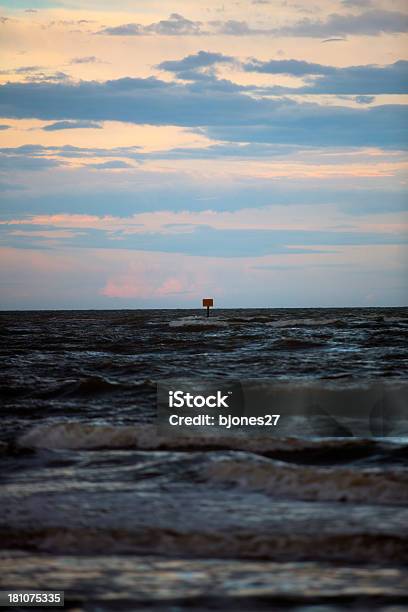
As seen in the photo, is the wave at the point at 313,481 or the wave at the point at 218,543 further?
the wave at the point at 313,481

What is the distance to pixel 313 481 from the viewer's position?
6.53 metres

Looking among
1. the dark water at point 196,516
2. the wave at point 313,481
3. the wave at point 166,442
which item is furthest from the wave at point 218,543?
the wave at point 166,442

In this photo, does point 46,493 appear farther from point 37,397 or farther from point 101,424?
point 37,397

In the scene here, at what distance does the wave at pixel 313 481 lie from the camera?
614 cm

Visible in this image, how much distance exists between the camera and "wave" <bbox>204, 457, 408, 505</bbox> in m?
6.14

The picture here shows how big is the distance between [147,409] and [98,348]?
15.8 m

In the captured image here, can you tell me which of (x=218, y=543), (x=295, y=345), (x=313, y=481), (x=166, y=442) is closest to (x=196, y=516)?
(x=218, y=543)

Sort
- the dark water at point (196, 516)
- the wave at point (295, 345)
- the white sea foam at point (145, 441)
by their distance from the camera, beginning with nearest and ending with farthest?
1. the dark water at point (196, 516)
2. the white sea foam at point (145, 441)
3. the wave at point (295, 345)

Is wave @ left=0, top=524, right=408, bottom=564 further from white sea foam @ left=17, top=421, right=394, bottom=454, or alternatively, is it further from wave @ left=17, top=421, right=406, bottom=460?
white sea foam @ left=17, top=421, right=394, bottom=454

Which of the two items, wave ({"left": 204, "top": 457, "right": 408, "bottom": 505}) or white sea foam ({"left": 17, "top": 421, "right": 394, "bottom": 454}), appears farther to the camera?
white sea foam ({"left": 17, "top": 421, "right": 394, "bottom": 454})

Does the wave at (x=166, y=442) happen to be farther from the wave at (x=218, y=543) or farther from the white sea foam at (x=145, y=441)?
the wave at (x=218, y=543)

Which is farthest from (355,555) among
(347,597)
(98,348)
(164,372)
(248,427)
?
(98,348)

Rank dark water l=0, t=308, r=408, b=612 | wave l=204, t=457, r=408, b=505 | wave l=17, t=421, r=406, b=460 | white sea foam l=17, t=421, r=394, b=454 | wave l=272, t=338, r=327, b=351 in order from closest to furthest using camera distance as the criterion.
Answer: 1. dark water l=0, t=308, r=408, b=612
2. wave l=204, t=457, r=408, b=505
3. wave l=17, t=421, r=406, b=460
4. white sea foam l=17, t=421, r=394, b=454
5. wave l=272, t=338, r=327, b=351

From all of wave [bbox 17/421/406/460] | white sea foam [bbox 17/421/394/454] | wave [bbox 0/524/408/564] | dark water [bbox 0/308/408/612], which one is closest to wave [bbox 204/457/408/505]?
dark water [bbox 0/308/408/612]
